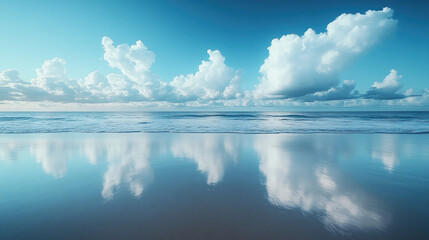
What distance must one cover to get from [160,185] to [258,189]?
328cm

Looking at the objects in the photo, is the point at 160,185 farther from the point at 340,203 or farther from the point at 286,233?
the point at 340,203

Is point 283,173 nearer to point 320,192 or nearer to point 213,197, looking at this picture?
point 320,192

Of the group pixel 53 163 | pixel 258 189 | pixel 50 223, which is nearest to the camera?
pixel 50 223

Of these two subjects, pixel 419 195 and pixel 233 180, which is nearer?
pixel 419 195

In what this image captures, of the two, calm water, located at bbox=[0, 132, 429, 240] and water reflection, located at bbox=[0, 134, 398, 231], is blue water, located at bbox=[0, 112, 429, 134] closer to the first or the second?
water reflection, located at bbox=[0, 134, 398, 231]

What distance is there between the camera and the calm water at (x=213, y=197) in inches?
135

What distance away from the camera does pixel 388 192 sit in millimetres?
5035

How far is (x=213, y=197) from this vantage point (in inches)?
187

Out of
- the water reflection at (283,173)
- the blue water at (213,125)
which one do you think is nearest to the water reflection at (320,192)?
the water reflection at (283,173)

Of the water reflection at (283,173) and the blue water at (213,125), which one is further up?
the water reflection at (283,173)

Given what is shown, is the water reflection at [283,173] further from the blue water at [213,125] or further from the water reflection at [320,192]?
the blue water at [213,125]

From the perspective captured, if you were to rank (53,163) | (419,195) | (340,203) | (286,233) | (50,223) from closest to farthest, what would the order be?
1. (286,233)
2. (50,223)
3. (340,203)
4. (419,195)
5. (53,163)

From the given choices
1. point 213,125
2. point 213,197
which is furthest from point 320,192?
point 213,125

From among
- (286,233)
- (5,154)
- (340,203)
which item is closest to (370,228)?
(340,203)
